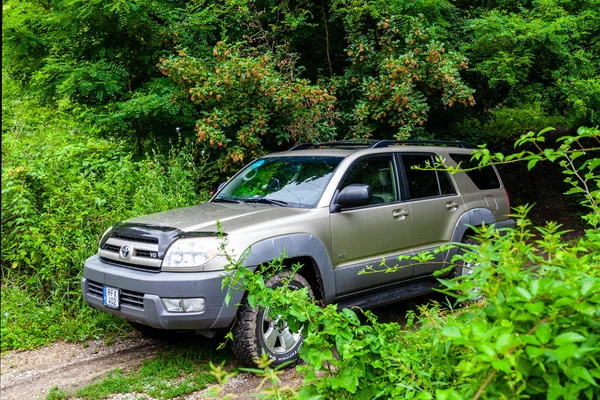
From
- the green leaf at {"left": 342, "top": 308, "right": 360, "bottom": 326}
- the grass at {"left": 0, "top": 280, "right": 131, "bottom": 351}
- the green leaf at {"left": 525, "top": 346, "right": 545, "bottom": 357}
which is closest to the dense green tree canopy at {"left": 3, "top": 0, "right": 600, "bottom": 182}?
the grass at {"left": 0, "top": 280, "right": 131, "bottom": 351}

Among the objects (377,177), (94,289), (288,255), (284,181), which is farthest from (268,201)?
(94,289)

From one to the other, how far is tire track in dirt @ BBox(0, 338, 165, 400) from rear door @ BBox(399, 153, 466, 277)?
9.26 ft

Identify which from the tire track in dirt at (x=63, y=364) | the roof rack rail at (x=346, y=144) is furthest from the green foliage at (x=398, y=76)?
the tire track in dirt at (x=63, y=364)

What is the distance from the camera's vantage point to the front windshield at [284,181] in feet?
17.1

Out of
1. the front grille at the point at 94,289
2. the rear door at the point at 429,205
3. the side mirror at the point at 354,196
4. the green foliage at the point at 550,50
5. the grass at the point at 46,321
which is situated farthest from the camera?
the green foliage at the point at 550,50

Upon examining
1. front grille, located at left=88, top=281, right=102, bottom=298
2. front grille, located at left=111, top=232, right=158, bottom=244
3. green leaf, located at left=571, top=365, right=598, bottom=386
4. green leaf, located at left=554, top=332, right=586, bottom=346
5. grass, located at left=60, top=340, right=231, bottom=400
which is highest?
green leaf, located at left=554, top=332, right=586, bottom=346

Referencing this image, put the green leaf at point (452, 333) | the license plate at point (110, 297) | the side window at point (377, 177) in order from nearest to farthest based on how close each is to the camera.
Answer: the green leaf at point (452, 333), the license plate at point (110, 297), the side window at point (377, 177)

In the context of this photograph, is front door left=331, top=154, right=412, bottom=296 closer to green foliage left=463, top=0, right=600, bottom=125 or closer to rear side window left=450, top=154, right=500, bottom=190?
rear side window left=450, top=154, right=500, bottom=190

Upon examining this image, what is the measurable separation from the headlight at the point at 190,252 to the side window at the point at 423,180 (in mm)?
2434

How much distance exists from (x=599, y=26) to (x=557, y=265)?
805 centimetres

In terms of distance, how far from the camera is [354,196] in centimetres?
495

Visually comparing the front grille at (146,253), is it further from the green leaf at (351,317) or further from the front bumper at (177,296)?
the green leaf at (351,317)

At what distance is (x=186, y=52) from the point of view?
8.23m

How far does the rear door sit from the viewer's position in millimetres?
5797
